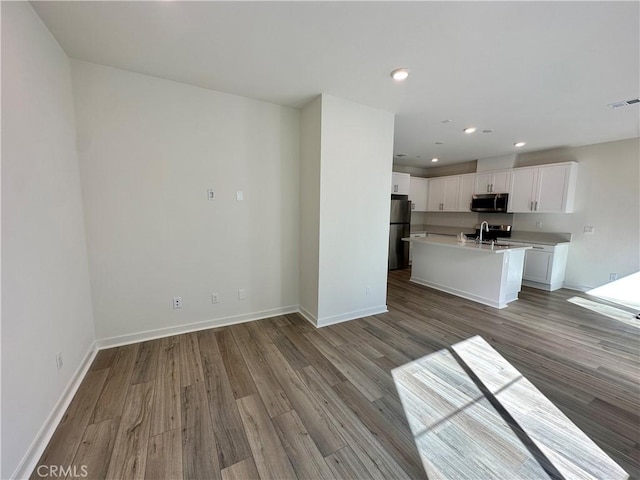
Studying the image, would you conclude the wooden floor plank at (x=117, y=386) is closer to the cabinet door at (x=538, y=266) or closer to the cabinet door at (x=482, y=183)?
the cabinet door at (x=538, y=266)

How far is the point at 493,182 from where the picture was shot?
Result: 561 centimetres

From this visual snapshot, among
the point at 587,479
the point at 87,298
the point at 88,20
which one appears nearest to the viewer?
the point at 587,479

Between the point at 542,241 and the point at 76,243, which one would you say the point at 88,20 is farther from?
the point at 542,241

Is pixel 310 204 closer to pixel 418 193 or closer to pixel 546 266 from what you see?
pixel 546 266

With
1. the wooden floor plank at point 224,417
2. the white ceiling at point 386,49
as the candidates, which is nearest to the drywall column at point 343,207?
the white ceiling at point 386,49

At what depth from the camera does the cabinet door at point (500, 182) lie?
212 inches

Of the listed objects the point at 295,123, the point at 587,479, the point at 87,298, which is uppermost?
the point at 295,123

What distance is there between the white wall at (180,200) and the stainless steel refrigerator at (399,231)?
133 inches

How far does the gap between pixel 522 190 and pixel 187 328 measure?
6.31 meters

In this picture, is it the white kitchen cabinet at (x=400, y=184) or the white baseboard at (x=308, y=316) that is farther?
the white kitchen cabinet at (x=400, y=184)

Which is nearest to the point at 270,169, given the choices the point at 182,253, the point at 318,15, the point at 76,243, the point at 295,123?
the point at 295,123

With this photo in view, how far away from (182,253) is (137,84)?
66.5 inches

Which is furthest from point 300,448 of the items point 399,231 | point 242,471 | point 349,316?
point 399,231

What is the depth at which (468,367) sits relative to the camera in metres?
2.37
